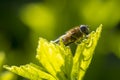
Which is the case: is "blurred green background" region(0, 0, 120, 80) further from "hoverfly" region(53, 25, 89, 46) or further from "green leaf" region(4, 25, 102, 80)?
"green leaf" region(4, 25, 102, 80)

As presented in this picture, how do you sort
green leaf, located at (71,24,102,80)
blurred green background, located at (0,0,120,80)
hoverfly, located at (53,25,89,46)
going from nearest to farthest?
green leaf, located at (71,24,102,80) < hoverfly, located at (53,25,89,46) < blurred green background, located at (0,0,120,80)

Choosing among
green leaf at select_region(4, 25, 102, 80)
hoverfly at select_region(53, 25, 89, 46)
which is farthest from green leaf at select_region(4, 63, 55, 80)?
hoverfly at select_region(53, 25, 89, 46)

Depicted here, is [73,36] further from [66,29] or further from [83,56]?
[66,29]

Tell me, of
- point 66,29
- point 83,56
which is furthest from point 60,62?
point 66,29

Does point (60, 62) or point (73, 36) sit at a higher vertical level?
point (73, 36)

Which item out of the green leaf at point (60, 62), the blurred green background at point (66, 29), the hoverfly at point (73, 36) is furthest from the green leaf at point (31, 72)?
the blurred green background at point (66, 29)

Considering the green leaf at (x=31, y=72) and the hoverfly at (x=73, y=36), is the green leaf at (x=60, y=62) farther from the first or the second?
the hoverfly at (x=73, y=36)
